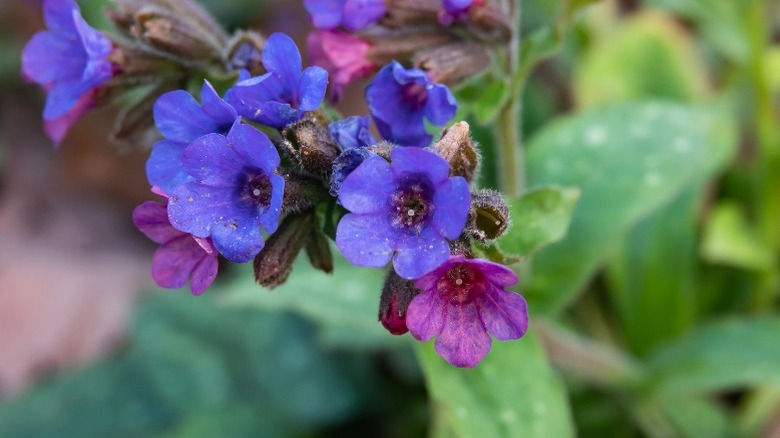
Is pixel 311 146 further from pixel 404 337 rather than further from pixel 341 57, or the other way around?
pixel 404 337

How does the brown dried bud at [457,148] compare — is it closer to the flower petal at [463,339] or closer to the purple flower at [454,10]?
the flower petal at [463,339]

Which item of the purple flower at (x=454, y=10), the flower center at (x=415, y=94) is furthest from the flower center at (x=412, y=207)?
the purple flower at (x=454, y=10)

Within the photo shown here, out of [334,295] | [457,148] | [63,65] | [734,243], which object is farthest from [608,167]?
[63,65]

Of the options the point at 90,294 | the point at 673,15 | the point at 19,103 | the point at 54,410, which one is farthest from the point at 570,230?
the point at 19,103

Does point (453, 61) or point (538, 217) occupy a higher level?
point (453, 61)

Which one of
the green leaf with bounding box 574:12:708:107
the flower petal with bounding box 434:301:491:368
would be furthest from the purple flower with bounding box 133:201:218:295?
the green leaf with bounding box 574:12:708:107
